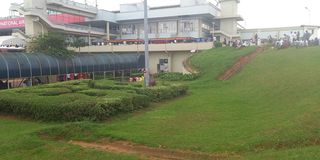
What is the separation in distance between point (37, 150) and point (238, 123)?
763 cm

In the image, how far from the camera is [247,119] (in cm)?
1484

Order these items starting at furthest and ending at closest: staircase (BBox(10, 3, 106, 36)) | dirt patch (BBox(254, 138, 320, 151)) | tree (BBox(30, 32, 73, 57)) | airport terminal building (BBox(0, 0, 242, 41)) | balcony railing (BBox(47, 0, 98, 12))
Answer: airport terminal building (BBox(0, 0, 242, 41)) < balcony railing (BBox(47, 0, 98, 12)) < staircase (BBox(10, 3, 106, 36)) < tree (BBox(30, 32, 73, 57)) < dirt patch (BBox(254, 138, 320, 151))

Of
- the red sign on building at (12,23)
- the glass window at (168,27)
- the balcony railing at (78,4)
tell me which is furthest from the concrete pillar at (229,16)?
the red sign on building at (12,23)

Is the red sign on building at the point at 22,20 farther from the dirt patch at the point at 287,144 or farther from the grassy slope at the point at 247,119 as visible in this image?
the dirt patch at the point at 287,144

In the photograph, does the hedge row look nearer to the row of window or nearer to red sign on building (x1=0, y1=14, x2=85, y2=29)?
the row of window

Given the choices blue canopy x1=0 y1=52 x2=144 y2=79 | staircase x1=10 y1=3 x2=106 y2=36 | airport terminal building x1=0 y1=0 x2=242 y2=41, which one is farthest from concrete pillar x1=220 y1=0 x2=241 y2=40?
blue canopy x1=0 y1=52 x2=144 y2=79

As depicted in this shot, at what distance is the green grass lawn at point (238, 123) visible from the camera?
10852mm

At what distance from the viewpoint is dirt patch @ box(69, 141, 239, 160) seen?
10.4 metres

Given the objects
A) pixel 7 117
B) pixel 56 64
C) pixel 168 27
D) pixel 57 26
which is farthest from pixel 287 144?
pixel 168 27

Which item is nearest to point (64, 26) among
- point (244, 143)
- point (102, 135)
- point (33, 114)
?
point (33, 114)

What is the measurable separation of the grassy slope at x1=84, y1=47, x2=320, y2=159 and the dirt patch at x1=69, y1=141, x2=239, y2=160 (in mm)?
367

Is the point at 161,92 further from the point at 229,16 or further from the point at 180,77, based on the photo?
the point at 229,16

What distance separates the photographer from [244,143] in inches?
434

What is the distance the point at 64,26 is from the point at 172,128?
168 ft
